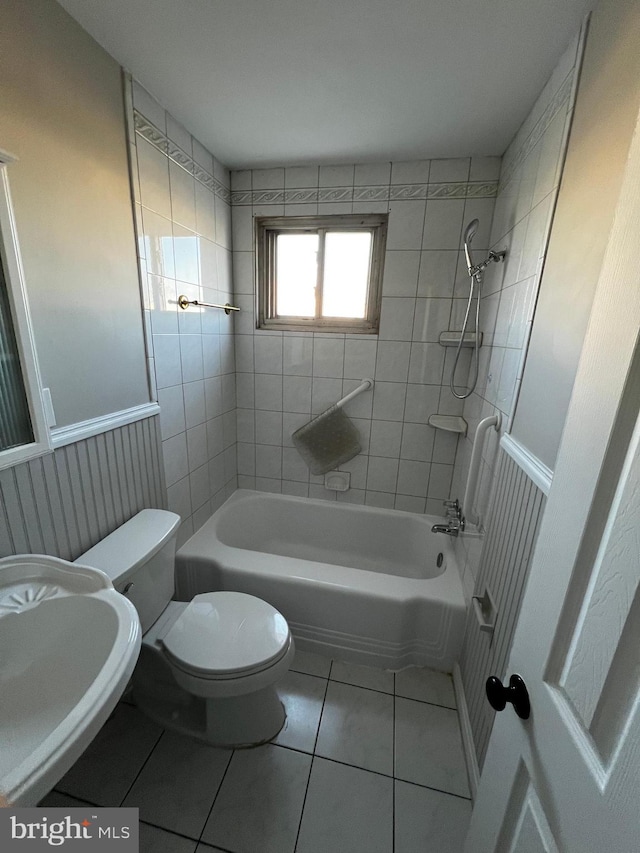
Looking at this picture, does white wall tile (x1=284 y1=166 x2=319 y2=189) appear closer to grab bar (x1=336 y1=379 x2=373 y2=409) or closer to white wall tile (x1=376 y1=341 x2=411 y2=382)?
white wall tile (x1=376 y1=341 x2=411 y2=382)

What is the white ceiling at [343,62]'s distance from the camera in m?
0.95

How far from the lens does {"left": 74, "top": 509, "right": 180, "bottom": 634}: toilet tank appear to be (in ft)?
3.59

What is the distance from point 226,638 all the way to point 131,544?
0.46m

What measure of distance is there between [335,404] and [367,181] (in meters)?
1.19

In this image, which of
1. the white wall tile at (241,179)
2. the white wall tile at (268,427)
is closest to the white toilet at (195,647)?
the white wall tile at (268,427)

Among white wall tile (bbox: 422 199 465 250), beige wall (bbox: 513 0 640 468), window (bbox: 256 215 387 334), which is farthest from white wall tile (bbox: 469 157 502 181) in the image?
beige wall (bbox: 513 0 640 468)

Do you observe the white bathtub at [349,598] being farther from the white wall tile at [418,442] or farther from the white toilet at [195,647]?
the white wall tile at [418,442]

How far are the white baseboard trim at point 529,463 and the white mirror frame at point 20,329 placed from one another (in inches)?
52.2

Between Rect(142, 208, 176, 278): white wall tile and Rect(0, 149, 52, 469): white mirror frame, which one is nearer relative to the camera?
Rect(0, 149, 52, 469): white mirror frame

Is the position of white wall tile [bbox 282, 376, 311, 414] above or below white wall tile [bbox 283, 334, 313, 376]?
below

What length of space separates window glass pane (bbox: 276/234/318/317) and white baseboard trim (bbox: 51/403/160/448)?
1.06m

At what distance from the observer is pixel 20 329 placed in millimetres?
912

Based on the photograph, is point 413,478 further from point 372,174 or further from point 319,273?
point 372,174

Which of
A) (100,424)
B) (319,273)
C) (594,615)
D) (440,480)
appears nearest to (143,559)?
(100,424)
